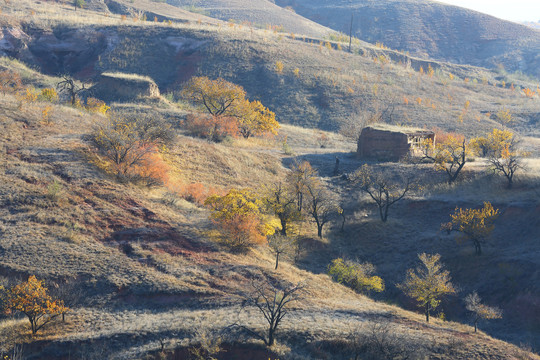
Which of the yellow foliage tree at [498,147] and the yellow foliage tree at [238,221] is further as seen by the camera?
the yellow foliage tree at [498,147]

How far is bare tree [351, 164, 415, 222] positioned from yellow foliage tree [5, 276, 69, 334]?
24.9 metres

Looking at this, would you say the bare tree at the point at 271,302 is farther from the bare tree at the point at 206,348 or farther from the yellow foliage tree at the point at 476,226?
the yellow foliage tree at the point at 476,226

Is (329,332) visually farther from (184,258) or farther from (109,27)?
(109,27)

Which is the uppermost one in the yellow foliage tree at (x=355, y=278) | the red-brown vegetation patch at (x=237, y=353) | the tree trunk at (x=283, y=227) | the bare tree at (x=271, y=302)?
the bare tree at (x=271, y=302)

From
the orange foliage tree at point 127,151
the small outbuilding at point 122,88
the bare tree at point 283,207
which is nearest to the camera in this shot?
the orange foliage tree at point 127,151

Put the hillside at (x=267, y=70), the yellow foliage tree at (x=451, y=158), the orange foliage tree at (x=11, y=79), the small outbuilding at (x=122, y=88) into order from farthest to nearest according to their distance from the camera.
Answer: the hillside at (x=267, y=70) < the small outbuilding at (x=122, y=88) < the orange foliage tree at (x=11, y=79) < the yellow foliage tree at (x=451, y=158)

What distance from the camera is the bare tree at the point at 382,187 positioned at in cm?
3747

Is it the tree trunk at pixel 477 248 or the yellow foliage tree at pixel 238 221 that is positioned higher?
the yellow foliage tree at pixel 238 221

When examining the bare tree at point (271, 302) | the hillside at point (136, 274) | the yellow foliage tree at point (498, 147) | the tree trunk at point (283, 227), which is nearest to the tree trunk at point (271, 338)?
the bare tree at point (271, 302)

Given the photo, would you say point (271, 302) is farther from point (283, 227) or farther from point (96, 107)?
point (96, 107)

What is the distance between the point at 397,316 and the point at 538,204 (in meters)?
17.7

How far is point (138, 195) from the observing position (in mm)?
30250

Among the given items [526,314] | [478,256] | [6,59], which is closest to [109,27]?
[6,59]

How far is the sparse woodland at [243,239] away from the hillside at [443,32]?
7429 centimetres
